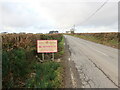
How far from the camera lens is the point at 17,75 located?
525 cm

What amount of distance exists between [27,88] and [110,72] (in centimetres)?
425

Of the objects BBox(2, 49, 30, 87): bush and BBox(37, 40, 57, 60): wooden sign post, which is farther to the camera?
BBox(37, 40, 57, 60): wooden sign post

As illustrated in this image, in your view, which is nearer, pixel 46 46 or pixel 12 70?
pixel 12 70

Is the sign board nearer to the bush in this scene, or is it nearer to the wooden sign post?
the wooden sign post

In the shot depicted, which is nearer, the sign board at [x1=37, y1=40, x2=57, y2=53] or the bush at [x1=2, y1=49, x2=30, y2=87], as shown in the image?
the bush at [x1=2, y1=49, x2=30, y2=87]

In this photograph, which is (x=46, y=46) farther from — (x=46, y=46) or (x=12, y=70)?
(x=12, y=70)

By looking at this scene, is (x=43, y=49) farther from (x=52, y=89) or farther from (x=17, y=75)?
(x=52, y=89)

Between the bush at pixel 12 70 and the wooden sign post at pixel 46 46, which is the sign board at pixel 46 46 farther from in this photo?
the bush at pixel 12 70

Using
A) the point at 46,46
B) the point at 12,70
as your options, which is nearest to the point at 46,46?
the point at 46,46

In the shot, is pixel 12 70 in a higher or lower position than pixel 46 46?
lower

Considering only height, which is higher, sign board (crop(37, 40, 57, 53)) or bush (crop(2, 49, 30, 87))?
sign board (crop(37, 40, 57, 53))

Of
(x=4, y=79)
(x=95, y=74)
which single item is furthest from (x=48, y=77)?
(x=95, y=74)

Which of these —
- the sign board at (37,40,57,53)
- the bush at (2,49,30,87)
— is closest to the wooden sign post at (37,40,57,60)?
the sign board at (37,40,57,53)

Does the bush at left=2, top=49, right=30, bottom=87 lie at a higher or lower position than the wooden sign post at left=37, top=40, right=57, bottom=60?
lower
